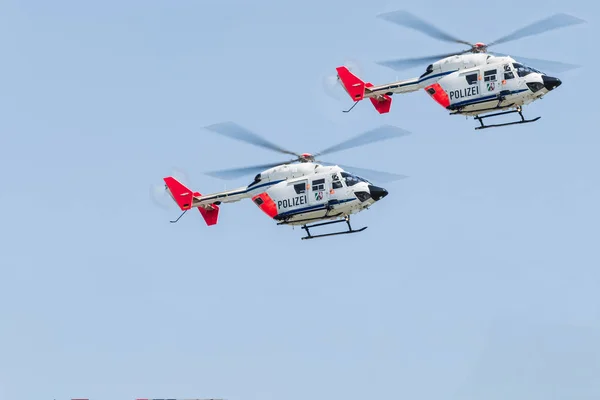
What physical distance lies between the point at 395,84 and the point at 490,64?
4706 mm

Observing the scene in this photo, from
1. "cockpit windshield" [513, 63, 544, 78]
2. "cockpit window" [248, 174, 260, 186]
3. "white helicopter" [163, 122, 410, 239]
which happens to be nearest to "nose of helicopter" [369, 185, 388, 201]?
"white helicopter" [163, 122, 410, 239]

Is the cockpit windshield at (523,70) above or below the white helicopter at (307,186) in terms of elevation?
above

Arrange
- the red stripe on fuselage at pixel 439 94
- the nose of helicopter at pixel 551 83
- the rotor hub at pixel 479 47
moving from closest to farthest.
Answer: the nose of helicopter at pixel 551 83 → the red stripe on fuselage at pixel 439 94 → the rotor hub at pixel 479 47

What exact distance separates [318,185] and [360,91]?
866 cm

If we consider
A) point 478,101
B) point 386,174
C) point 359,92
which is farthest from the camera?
point 359,92

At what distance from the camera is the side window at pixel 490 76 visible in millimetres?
61406

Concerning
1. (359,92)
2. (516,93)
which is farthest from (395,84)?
(516,93)

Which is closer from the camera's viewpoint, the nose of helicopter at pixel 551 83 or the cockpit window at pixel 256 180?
the cockpit window at pixel 256 180

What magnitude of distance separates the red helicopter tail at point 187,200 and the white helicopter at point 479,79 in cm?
858

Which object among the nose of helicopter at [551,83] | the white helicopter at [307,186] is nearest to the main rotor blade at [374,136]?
the white helicopter at [307,186]

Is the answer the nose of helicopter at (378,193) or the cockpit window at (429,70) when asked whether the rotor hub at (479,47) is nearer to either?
the cockpit window at (429,70)

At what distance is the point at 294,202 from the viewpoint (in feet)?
192

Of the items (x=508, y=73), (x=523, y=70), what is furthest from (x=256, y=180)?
(x=523, y=70)

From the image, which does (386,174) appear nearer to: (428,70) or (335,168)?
(335,168)
